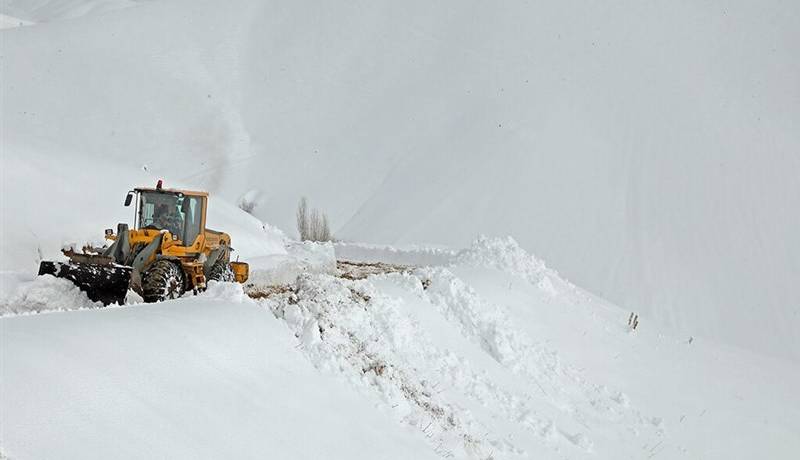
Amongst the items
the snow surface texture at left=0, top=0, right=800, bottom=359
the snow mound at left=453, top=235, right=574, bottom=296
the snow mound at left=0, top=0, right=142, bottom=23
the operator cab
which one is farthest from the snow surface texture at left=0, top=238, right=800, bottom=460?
the snow mound at left=0, top=0, right=142, bottom=23

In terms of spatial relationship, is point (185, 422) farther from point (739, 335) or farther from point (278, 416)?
point (739, 335)

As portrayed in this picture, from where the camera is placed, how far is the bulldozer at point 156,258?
34.4 ft

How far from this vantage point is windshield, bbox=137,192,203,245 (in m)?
12.8

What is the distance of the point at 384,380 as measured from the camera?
8.28m

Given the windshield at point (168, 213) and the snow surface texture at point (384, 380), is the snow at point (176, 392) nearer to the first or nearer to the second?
the snow surface texture at point (384, 380)

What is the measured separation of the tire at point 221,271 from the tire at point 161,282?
1.57 m

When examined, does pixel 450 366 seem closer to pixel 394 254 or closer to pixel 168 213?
pixel 168 213

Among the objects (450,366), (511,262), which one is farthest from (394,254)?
(450,366)

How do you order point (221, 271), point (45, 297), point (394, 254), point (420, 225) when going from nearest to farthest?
1. point (45, 297)
2. point (221, 271)
3. point (394, 254)
4. point (420, 225)

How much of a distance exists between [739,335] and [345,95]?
101ft

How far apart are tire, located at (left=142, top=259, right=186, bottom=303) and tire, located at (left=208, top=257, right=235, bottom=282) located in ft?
5.15

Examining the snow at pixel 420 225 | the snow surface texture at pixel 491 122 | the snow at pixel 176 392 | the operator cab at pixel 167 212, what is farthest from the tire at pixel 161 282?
the snow surface texture at pixel 491 122

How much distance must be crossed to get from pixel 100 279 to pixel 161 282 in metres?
0.85

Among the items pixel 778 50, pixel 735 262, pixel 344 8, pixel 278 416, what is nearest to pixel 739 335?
pixel 735 262
